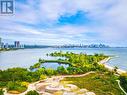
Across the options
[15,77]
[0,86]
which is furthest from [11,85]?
[15,77]

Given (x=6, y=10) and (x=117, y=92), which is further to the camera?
(x=117, y=92)

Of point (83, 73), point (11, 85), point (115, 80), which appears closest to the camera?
point (11, 85)

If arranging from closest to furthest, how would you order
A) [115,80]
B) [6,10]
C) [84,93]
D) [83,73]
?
[6,10] < [84,93] < [115,80] < [83,73]

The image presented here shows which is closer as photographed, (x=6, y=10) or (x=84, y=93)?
(x=6, y=10)

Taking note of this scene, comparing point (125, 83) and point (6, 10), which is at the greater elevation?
point (6, 10)

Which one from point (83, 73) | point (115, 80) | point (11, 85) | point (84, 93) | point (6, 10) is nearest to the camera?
point (6, 10)

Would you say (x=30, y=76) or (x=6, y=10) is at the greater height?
(x=6, y=10)

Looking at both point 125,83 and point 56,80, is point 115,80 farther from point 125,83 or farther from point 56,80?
point 56,80

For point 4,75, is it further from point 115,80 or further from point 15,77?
point 115,80

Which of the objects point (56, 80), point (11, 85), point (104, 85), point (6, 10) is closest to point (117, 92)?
point (104, 85)
